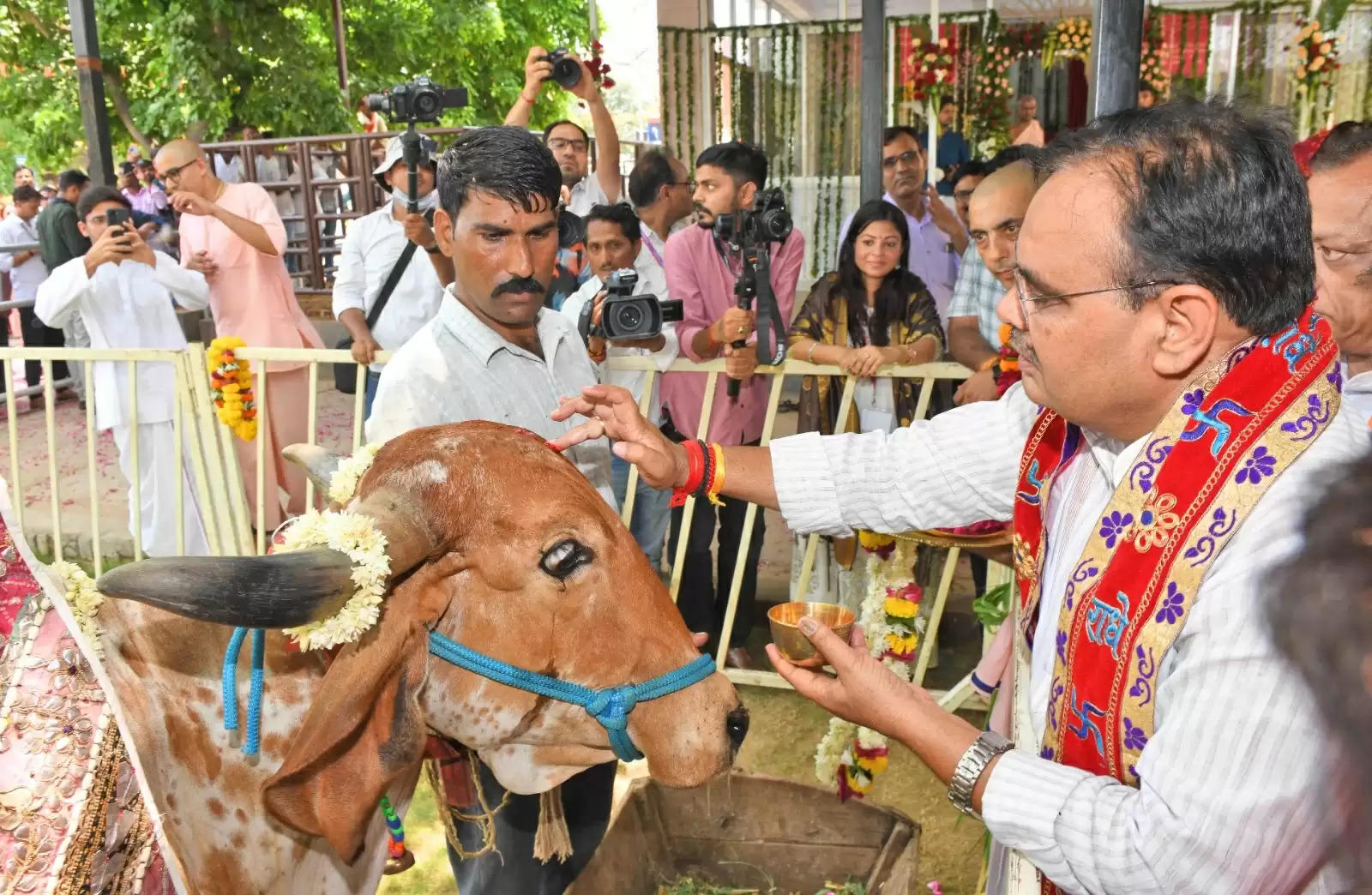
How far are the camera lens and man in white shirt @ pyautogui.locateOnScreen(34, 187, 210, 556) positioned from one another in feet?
11.8

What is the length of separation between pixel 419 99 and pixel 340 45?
16469 millimetres

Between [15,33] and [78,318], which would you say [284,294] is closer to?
[78,318]

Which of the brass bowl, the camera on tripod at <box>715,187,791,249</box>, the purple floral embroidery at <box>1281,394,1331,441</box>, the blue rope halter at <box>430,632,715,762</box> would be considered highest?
Result: the camera on tripod at <box>715,187,791,249</box>

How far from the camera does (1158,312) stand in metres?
1.64

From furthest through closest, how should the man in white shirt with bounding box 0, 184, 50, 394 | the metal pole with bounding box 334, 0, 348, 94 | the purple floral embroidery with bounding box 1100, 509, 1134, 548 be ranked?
the metal pole with bounding box 334, 0, 348, 94 < the man in white shirt with bounding box 0, 184, 50, 394 < the purple floral embroidery with bounding box 1100, 509, 1134, 548

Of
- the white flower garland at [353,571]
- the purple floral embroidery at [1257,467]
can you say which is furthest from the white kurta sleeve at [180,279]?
the purple floral embroidery at [1257,467]

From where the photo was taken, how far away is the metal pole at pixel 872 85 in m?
6.32

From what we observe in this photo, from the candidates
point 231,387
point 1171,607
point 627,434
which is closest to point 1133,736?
point 1171,607

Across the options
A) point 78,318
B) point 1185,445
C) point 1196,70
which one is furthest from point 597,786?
point 1196,70

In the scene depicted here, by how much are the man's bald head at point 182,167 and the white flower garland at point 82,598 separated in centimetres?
487

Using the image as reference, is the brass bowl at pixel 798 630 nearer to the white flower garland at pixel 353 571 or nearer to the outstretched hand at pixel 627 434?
the outstretched hand at pixel 627 434

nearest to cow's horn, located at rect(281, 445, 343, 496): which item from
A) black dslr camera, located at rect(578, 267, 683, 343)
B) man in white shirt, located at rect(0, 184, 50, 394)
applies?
black dslr camera, located at rect(578, 267, 683, 343)

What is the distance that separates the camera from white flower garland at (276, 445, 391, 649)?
1.81 meters

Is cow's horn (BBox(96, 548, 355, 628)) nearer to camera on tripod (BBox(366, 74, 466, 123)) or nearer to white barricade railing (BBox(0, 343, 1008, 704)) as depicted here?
white barricade railing (BBox(0, 343, 1008, 704))
